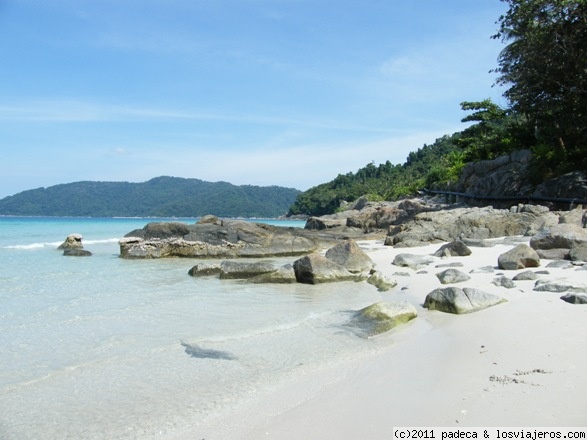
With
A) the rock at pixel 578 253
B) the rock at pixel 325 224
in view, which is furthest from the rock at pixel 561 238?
the rock at pixel 325 224

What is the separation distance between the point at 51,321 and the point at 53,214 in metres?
164

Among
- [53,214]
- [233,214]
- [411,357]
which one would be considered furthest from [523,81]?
[53,214]

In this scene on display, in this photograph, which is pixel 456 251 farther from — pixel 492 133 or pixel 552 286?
pixel 492 133

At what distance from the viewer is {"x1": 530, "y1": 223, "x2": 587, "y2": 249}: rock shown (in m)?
11.2

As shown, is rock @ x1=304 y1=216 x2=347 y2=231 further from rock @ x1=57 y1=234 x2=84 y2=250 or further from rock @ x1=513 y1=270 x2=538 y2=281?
rock @ x1=513 y1=270 x2=538 y2=281

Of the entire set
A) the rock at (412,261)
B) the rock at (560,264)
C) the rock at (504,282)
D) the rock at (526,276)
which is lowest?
the rock at (412,261)

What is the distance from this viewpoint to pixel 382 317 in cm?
689

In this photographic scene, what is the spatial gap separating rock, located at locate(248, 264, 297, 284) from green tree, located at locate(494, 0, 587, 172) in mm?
17333

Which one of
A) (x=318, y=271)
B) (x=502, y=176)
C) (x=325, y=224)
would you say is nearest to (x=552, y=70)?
(x=502, y=176)

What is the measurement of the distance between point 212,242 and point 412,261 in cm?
999

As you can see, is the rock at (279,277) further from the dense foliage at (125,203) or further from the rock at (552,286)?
the dense foliage at (125,203)

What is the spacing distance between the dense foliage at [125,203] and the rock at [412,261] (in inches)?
5852

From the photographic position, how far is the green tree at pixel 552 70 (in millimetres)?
21359

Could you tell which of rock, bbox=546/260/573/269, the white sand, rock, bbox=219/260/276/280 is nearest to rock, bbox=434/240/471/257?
rock, bbox=546/260/573/269
